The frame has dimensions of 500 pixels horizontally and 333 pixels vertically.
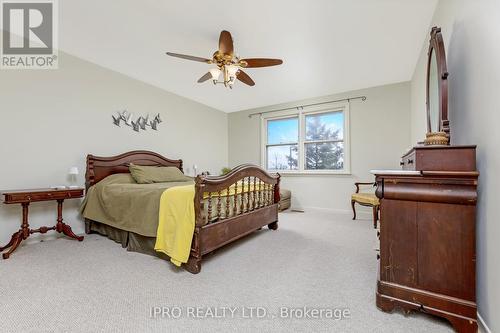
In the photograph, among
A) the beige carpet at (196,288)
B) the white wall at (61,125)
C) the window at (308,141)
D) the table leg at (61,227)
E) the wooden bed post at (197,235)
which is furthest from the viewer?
the window at (308,141)

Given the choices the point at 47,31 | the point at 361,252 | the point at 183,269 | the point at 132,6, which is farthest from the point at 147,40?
the point at 361,252

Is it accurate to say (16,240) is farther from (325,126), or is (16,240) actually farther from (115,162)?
(325,126)

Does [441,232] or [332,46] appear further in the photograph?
[332,46]

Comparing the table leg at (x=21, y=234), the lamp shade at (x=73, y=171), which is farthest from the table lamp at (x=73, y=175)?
the table leg at (x=21, y=234)

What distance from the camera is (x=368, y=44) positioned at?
2939 mm

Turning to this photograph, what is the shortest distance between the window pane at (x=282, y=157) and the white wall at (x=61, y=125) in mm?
2465

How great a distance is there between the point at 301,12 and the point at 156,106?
10.2 feet

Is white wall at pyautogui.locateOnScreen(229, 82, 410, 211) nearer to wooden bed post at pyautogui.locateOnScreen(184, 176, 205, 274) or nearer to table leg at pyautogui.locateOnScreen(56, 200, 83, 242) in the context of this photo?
wooden bed post at pyautogui.locateOnScreen(184, 176, 205, 274)

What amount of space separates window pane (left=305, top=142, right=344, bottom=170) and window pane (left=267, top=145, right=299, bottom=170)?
0.29 meters

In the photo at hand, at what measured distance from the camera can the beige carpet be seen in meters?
1.35

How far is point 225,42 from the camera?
248cm

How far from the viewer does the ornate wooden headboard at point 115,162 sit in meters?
3.36

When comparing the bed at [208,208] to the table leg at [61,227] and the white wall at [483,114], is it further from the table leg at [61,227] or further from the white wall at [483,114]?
the white wall at [483,114]

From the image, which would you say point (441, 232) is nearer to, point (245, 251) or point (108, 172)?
point (245, 251)
